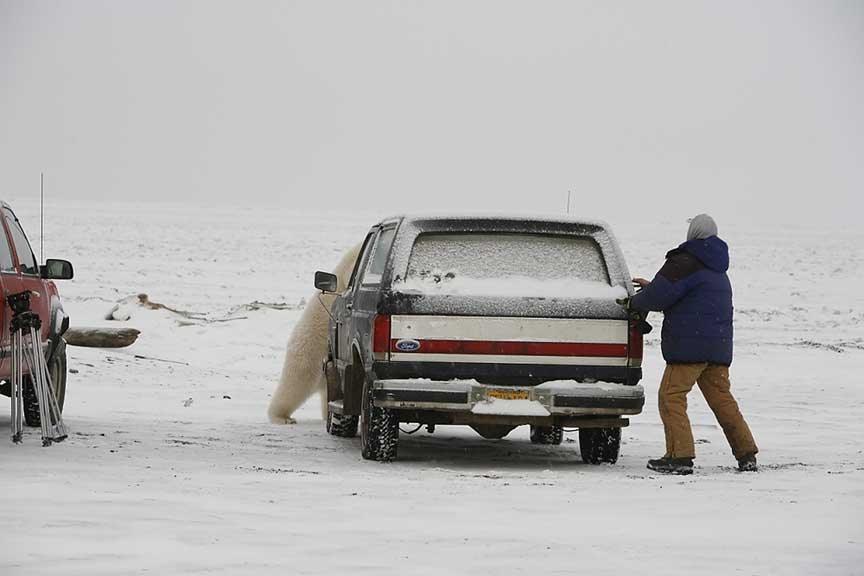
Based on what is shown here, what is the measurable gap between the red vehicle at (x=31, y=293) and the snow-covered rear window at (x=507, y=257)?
281cm

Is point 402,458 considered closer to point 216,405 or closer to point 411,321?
point 411,321

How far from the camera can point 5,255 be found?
945cm

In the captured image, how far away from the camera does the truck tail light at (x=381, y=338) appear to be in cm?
830

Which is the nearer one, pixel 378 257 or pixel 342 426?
pixel 378 257

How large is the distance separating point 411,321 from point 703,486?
2.02 m

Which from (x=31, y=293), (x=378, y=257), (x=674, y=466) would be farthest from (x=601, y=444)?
(x=31, y=293)

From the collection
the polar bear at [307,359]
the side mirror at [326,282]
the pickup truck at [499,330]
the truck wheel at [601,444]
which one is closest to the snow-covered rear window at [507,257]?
the pickup truck at [499,330]

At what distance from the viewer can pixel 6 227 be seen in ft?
31.7

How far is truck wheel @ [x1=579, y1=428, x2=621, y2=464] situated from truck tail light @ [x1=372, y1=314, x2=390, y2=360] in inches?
63.3

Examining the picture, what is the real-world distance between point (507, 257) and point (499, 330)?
57 cm

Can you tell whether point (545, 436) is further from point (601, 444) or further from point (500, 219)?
point (500, 219)

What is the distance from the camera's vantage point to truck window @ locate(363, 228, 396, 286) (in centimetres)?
919

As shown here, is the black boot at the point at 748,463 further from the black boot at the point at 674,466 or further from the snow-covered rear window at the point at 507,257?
the snow-covered rear window at the point at 507,257

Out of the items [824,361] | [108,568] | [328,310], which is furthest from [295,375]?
[824,361]
